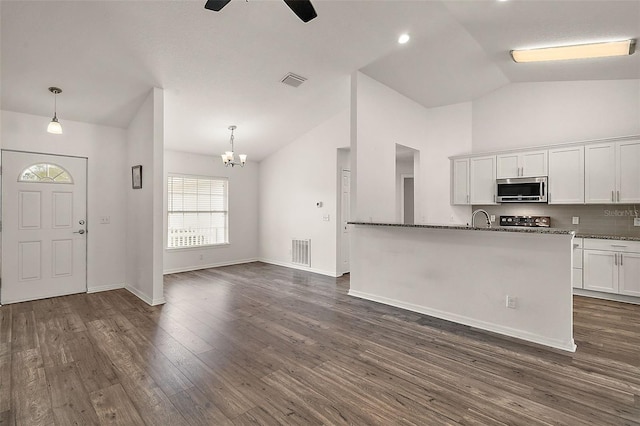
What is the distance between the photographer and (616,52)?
3.61 metres

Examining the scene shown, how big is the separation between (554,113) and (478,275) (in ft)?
11.3

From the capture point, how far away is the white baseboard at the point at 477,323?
2834 millimetres

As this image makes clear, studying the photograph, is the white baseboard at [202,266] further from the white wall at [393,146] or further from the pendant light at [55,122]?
the white wall at [393,146]

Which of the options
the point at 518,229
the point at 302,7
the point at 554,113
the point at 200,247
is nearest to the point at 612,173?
the point at 554,113

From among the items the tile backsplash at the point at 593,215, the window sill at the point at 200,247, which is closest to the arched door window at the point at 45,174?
the window sill at the point at 200,247

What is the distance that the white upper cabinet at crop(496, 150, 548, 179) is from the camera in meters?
4.86

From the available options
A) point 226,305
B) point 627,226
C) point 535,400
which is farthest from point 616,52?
point 226,305

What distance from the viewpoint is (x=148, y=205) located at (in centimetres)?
432

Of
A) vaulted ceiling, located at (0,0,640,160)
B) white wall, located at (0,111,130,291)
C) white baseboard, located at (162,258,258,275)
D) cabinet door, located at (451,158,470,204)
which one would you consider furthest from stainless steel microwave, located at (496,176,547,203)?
white wall, located at (0,111,130,291)

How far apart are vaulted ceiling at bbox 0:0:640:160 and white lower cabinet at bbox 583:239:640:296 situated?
7.89ft

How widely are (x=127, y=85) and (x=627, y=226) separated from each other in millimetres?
7306

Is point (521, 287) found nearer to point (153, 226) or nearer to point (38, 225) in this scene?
point (153, 226)

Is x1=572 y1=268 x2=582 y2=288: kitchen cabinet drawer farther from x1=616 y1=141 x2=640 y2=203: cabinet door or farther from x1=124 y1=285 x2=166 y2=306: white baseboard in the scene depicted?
x1=124 y1=285 x2=166 y2=306: white baseboard

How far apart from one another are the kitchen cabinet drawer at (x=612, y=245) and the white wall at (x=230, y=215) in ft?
21.6
